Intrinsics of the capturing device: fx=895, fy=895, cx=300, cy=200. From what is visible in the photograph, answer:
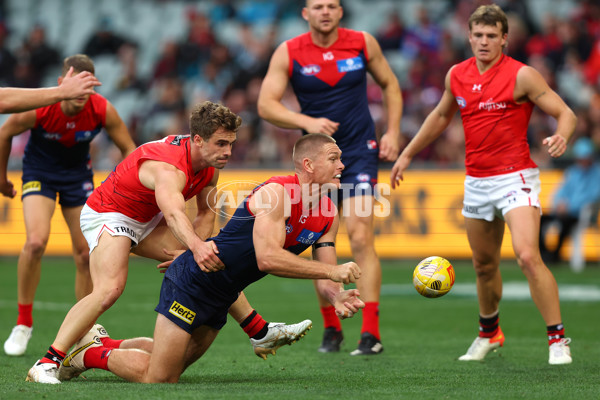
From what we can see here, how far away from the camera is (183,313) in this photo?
6164 mm

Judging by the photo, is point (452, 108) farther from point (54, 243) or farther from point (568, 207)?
point (54, 243)

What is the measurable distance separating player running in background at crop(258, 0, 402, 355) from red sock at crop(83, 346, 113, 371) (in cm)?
244

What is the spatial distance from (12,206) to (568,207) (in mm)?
10156

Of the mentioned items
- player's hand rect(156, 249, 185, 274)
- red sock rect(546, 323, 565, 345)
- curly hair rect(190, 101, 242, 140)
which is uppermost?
curly hair rect(190, 101, 242, 140)

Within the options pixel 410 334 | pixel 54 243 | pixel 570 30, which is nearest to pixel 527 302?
pixel 410 334

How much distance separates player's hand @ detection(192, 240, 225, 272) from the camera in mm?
5945

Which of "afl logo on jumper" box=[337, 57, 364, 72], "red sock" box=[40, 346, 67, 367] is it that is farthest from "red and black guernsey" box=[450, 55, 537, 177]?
"red sock" box=[40, 346, 67, 367]

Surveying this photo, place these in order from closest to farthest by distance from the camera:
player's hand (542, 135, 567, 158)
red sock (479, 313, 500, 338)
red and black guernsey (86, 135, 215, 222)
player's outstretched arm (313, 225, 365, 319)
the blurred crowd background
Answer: player's outstretched arm (313, 225, 365, 319), red and black guernsey (86, 135, 215, 222), player's hand (542, 135, 567, 158), red sock (479, 313, 500, 338), the blurred crowd background

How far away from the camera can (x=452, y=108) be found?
8.02m

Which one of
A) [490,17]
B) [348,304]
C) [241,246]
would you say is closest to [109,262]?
[241,246]

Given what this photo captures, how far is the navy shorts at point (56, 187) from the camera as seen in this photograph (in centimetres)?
835

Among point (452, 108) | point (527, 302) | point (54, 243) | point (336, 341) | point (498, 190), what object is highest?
point (452, 108)

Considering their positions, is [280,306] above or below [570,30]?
below

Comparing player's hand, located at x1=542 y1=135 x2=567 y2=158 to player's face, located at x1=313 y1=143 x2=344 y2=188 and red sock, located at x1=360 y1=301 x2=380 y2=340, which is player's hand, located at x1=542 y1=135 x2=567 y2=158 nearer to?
player's face, located at x1=313 y1=143 x2=344 y2=188
